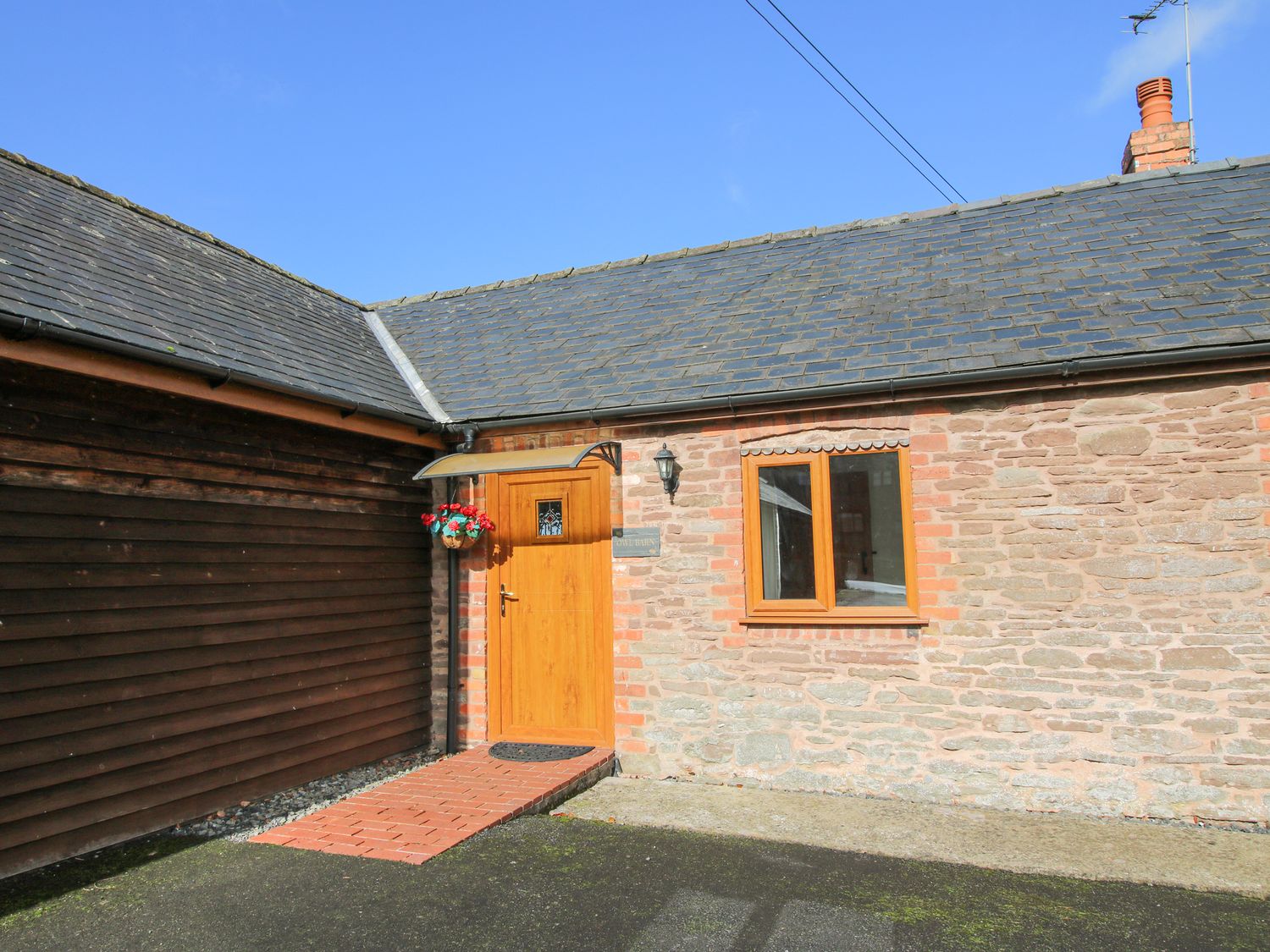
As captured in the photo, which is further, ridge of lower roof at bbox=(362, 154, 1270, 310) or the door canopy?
ridge of lower roof at bbox=(362, 154, 1270, 310)

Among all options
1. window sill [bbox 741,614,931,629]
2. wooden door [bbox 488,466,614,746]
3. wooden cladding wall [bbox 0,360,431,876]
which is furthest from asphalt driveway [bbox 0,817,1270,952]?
wooden door [bbox 488,466,614,746]

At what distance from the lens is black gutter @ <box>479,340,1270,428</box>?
5586mm

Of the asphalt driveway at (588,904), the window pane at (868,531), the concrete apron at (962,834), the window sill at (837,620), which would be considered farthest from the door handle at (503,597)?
the window pane at (868,531)

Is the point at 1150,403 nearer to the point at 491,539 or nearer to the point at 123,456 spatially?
the point at 491,539

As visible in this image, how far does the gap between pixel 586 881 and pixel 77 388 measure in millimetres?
4119

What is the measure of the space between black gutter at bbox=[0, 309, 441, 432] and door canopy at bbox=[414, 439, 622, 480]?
21.1 inches

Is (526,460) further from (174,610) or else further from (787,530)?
(174,610)

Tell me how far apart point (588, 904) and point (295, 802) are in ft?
9.49

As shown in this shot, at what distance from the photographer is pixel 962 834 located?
5.30 meters

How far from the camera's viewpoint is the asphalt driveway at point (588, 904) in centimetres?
381

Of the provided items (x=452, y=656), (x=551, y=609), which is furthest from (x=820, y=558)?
(x=452, y=656)

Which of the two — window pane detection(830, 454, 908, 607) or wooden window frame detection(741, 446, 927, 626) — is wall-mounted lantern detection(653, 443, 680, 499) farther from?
window pane detection(830, 454, 908, 607)

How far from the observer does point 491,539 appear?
780cm

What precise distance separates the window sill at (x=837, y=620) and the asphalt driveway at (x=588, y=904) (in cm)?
181
